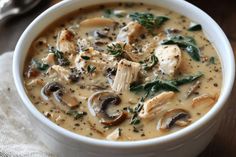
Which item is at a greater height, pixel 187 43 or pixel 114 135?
pixel 187 43

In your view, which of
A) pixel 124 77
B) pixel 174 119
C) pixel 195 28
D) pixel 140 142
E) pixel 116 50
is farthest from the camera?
pixel 195 28

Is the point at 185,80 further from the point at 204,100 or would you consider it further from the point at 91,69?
the point at 91,69

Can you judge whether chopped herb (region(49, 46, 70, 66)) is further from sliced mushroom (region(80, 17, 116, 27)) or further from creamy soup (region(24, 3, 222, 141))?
sliced mushroom (region(80, 17, 116, 27))

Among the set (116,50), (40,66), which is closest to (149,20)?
(116,50)

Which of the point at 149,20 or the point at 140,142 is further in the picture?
the point at 149,20

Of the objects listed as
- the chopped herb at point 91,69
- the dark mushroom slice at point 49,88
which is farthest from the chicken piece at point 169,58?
the dark mushroom slice at point 49,88

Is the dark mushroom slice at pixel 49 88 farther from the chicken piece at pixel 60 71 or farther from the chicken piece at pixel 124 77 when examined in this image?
the chicken piece at pixel 124 77

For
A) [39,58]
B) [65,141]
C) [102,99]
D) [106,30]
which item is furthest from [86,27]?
[65,141]
